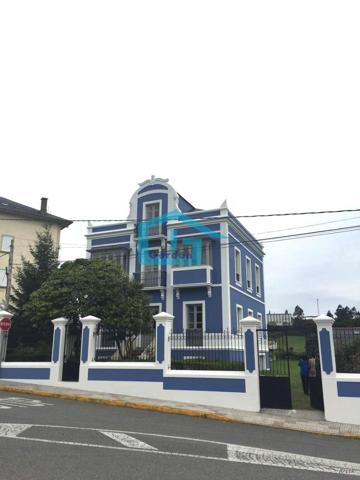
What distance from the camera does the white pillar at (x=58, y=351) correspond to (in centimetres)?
1538

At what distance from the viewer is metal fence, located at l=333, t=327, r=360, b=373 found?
1175cm

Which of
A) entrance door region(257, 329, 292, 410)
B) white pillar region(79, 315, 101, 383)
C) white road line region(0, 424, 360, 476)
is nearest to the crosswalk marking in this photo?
white pillar region(79, 315, 101, 383)

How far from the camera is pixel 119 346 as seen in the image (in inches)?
679

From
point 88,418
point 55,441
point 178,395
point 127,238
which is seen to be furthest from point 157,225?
point 55,441

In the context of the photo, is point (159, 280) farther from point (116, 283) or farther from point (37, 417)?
point (37, 417)

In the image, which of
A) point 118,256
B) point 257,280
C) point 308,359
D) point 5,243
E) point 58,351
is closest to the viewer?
point 308,359

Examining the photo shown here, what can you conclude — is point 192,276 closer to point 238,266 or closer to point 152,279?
point 152,279

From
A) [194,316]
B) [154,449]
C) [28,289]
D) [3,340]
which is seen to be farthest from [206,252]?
[154,449]

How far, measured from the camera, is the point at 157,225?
26266 mm

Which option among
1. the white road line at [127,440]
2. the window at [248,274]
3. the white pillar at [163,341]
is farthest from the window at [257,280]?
the white road line at [127,440]

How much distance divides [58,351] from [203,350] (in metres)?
5.34

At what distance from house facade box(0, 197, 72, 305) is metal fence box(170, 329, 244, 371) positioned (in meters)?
21.8

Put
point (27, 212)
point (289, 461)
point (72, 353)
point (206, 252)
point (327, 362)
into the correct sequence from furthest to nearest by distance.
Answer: point (27, 212) → point (206, 252) → point (72, 353) → point (327, 362) → point (289, 461)

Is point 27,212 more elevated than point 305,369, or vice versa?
point 27,212
